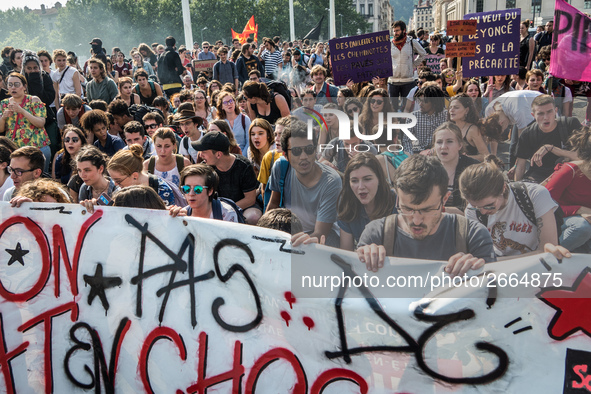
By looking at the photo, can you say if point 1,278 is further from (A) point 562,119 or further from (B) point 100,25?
(B) point 100,25

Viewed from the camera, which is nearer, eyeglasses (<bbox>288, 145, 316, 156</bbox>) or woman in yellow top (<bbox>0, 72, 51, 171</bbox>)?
eyeglasses (<bbox>288, 145, 316, 156</bbox>)

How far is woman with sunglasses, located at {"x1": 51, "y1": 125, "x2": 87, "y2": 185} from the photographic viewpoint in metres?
5.05

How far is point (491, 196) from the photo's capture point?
8.80 ft

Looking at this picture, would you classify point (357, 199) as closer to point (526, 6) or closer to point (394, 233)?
point (394, 233)

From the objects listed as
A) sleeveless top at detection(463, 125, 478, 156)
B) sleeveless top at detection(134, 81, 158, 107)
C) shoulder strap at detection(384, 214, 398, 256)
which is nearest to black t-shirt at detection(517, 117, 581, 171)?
sleeveless top at detection(463, 125, 478, 156)

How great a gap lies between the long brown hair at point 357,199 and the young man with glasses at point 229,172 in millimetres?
1557

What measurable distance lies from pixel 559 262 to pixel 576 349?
0.36m

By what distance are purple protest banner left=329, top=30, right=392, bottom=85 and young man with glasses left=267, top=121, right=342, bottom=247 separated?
10.3ft

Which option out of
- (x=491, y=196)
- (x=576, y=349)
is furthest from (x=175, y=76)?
(x=576, y=349)

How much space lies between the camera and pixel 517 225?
2705 millimetres

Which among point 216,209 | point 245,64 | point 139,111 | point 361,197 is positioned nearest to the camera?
point 361,197

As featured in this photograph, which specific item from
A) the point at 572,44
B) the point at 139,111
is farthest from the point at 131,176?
the point at 572,44

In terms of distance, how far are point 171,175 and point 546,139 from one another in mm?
2922

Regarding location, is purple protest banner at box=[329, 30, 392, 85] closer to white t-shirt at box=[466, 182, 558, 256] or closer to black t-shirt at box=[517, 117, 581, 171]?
black t-shirt at box=[517, 117, 581, 171]
